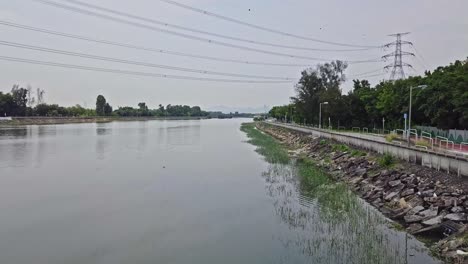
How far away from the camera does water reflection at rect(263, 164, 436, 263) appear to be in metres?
12.2

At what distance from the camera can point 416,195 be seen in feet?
57.8

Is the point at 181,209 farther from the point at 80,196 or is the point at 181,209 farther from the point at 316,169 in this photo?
the point at 316,169

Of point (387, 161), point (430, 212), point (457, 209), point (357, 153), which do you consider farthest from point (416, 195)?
point (357, 153)

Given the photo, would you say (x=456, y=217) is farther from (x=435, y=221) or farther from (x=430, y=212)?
(x=430, y=212)

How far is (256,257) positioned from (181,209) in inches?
269

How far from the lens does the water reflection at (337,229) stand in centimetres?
1225

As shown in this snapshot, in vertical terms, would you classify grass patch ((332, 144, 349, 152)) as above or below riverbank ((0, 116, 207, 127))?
below

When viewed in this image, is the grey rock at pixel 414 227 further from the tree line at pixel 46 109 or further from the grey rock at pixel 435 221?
the tree line at pixel 46 109

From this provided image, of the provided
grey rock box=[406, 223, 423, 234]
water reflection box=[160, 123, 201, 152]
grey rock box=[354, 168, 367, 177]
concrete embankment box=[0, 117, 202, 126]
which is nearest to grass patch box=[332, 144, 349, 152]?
grey rock box=[354, 168, 367, 177]

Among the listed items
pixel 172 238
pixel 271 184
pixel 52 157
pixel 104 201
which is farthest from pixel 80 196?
pixel 52 157

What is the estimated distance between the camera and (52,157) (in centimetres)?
3725

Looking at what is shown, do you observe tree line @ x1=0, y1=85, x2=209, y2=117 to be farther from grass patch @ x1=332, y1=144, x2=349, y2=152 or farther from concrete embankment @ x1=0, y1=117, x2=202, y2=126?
grass patch @ x1=332, y1=144, x2=349, y2=152

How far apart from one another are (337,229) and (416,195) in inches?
199

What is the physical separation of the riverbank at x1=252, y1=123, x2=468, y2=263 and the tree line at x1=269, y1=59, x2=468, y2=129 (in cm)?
799
